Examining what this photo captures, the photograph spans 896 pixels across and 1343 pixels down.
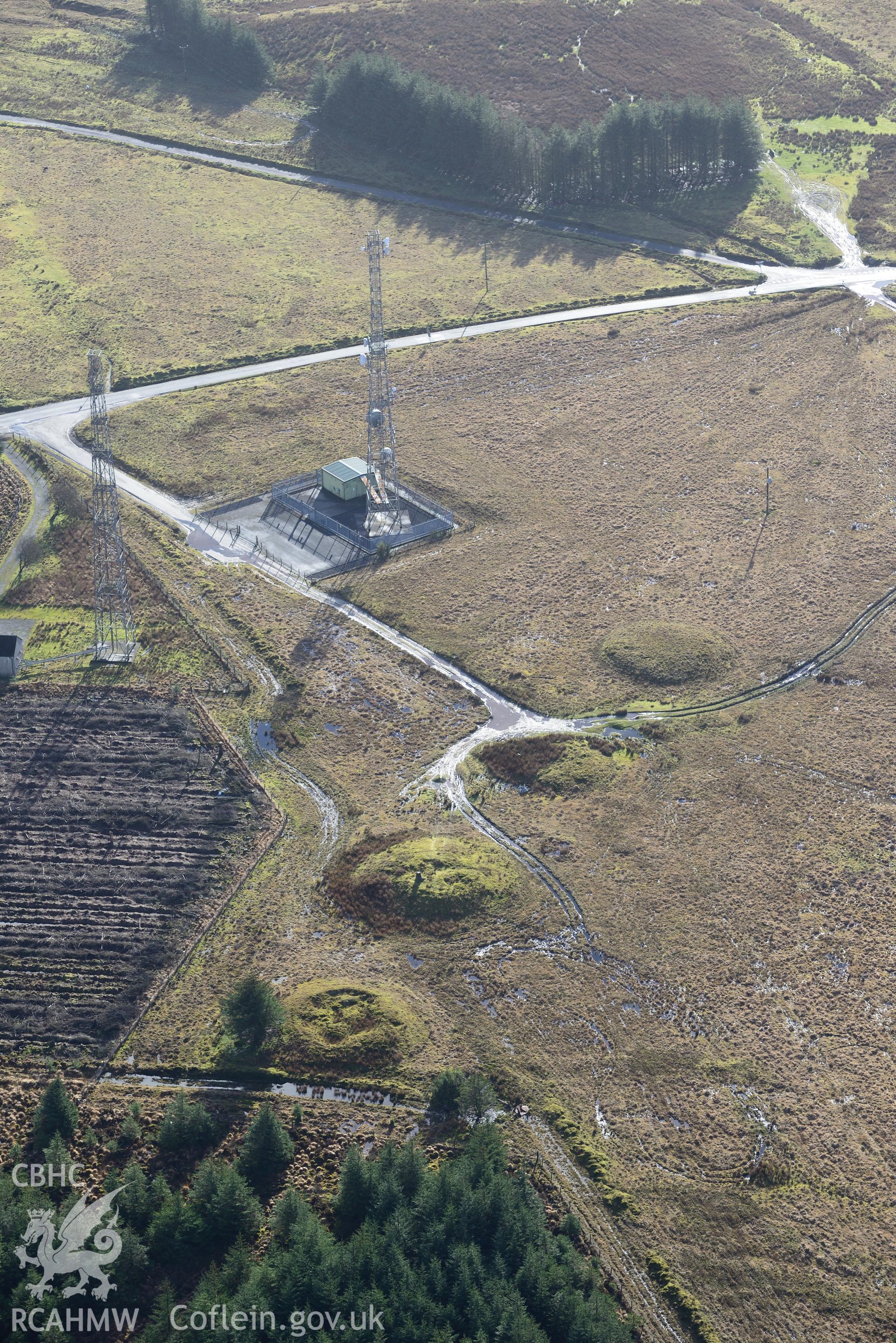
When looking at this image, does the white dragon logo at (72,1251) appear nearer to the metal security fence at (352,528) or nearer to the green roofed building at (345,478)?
the metal security fence at (352,528)

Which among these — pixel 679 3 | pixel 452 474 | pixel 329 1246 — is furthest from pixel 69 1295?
pixel 679 3

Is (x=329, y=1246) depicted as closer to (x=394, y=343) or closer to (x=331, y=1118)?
(x=331, y=1118)

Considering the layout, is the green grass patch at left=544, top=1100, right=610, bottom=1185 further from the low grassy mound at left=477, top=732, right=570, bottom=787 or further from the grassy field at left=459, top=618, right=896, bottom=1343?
the low grassy mound at left=477, top=732, right=570, bottom=787

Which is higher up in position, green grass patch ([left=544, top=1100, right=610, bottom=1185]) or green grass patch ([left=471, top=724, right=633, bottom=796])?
green grass patch ([left=471, top=724, right=633, bottom=796])

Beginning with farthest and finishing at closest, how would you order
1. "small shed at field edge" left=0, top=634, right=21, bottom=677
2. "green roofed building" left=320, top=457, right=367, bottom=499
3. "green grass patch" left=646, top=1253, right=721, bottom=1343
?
"green roofed building" left=320, top=457, right=367, bottom=499 < "small shed at field edge" left=0, top=634, right=21, bottom=677 < "green grass patch" left=646, top=1253, right=721, bottom=1343

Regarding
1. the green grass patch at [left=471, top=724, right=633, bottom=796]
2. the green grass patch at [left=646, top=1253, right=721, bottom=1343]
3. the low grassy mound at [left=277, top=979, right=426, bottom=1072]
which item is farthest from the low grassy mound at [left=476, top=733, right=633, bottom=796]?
the green grass patch at [left=646, top=1253, right=721, bottom=1343]

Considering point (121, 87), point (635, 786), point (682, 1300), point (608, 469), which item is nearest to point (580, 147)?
point (608, 469)
